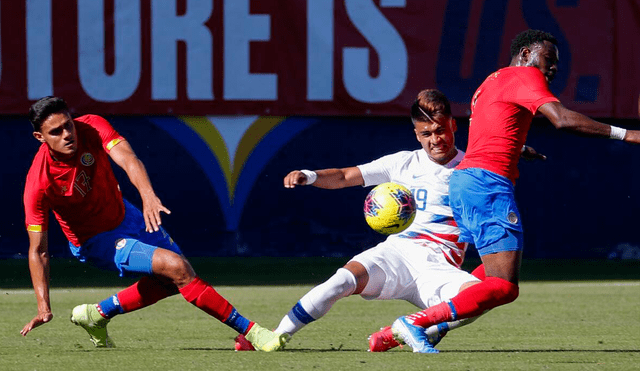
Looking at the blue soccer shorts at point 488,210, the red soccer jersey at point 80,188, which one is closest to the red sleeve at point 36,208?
the red soccer jersey at point 80,188

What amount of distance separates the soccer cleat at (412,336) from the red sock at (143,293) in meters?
1.48

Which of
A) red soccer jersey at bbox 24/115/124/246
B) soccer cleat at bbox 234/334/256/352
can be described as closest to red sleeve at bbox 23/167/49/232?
red soccer jersey at bbox 24/115/124/246

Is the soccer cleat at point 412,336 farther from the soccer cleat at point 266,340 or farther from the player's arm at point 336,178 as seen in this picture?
the player's arm at point 336,178

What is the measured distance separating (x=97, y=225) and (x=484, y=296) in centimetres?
237

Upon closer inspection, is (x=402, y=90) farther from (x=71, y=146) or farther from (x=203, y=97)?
(x=71, y=146)

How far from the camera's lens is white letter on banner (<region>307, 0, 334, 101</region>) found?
1275cm

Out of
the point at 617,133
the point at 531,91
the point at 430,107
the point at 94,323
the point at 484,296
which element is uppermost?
the point at 531,91

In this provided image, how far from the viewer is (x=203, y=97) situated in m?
12.8

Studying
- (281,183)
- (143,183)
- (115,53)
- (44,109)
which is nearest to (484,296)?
(143,183)

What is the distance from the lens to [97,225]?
6.84 meters

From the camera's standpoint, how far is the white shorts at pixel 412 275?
6.45 meters

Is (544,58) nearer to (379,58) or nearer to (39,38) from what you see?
(379,58)

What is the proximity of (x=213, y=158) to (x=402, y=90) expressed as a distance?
2256mm

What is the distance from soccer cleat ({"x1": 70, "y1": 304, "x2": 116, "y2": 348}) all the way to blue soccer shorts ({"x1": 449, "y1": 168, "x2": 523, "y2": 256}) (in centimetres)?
226
